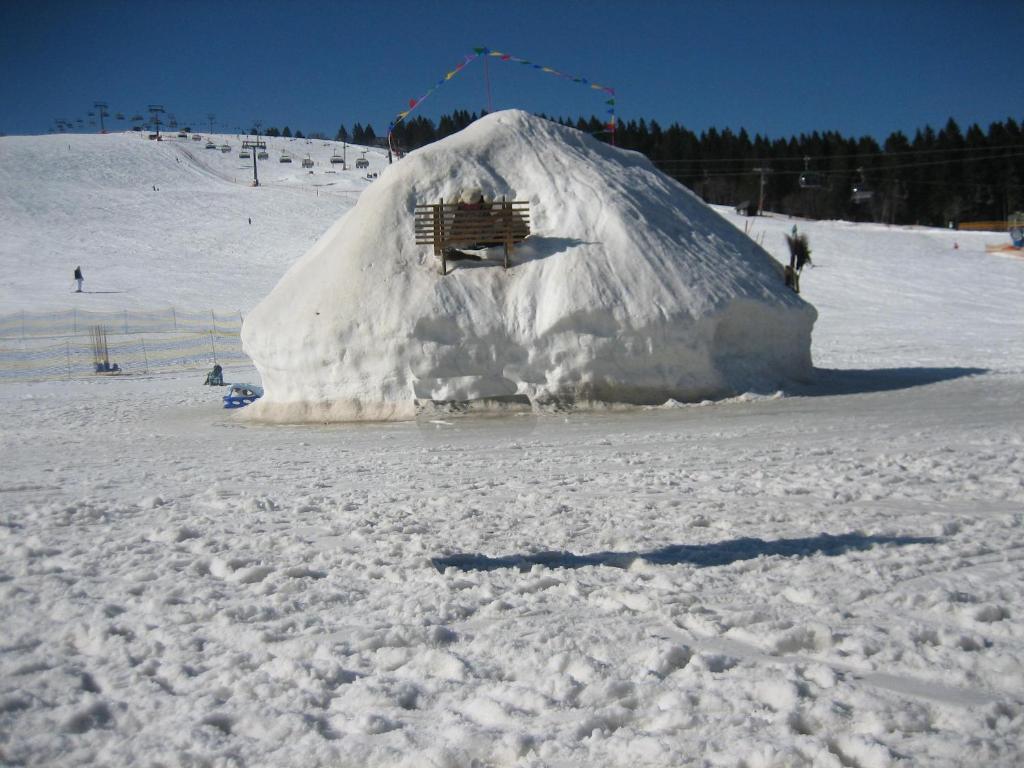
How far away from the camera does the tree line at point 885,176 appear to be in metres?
90.4

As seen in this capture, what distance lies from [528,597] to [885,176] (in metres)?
99.1

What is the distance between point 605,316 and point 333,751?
13.2 metres

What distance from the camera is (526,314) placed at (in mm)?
16812

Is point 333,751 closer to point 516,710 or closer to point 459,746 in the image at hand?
point 459,746

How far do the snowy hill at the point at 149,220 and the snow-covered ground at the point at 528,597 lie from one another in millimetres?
35552

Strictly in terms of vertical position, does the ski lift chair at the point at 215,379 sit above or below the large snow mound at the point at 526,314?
below

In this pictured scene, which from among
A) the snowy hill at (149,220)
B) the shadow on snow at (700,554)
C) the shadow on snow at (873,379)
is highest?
the snowy hill at (149,220)

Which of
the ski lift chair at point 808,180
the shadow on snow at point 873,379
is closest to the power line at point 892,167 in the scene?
the ski lift chair at point 808,180

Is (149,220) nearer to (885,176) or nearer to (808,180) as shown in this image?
(808,180)

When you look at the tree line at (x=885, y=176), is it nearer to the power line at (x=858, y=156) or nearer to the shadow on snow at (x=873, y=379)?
the power line at (x=858, y=156)

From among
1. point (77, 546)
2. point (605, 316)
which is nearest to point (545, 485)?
point (77, 546)

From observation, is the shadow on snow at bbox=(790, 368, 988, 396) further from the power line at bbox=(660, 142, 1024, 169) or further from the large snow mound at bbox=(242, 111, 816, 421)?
the power line at bbox=(660, 142, 1024, 169)

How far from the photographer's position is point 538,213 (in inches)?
730

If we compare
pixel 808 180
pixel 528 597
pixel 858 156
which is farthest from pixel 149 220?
pixel 858 156
